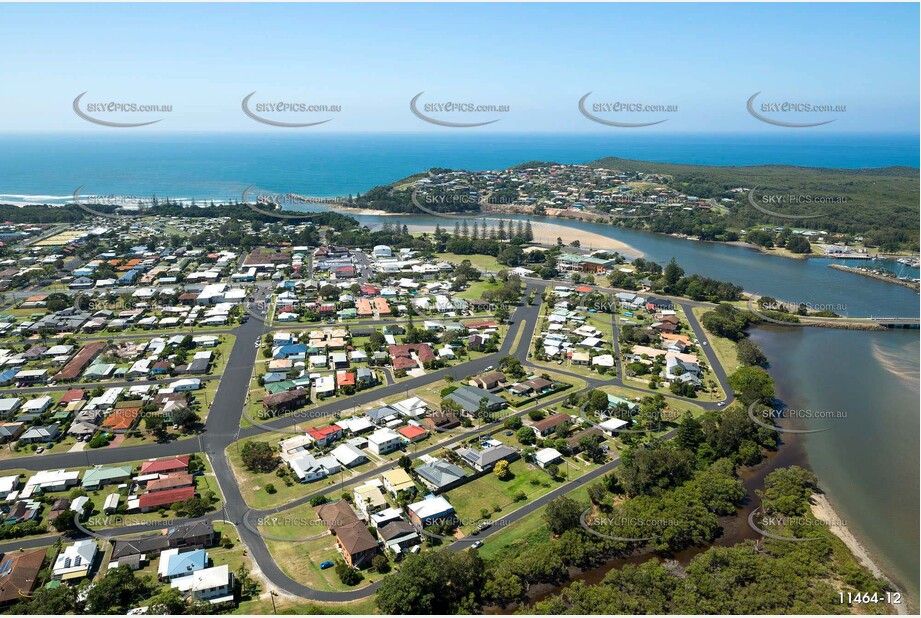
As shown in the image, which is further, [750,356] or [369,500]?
[750,356]

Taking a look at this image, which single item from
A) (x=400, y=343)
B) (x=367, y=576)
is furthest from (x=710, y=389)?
(x=367, y=576)

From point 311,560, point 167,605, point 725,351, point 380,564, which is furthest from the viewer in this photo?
point 725,351

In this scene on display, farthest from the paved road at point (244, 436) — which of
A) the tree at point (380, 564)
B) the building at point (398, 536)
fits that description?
the building at point (398, 536)

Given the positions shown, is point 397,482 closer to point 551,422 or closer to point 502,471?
point 502,471

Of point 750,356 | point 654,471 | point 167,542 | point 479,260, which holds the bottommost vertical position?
point 167,542

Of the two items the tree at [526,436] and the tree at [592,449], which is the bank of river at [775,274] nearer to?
the tree at [592,449]

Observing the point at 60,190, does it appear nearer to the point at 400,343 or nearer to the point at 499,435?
the point at 400,343

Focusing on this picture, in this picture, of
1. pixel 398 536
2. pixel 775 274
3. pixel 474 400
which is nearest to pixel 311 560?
pixel 398 536
